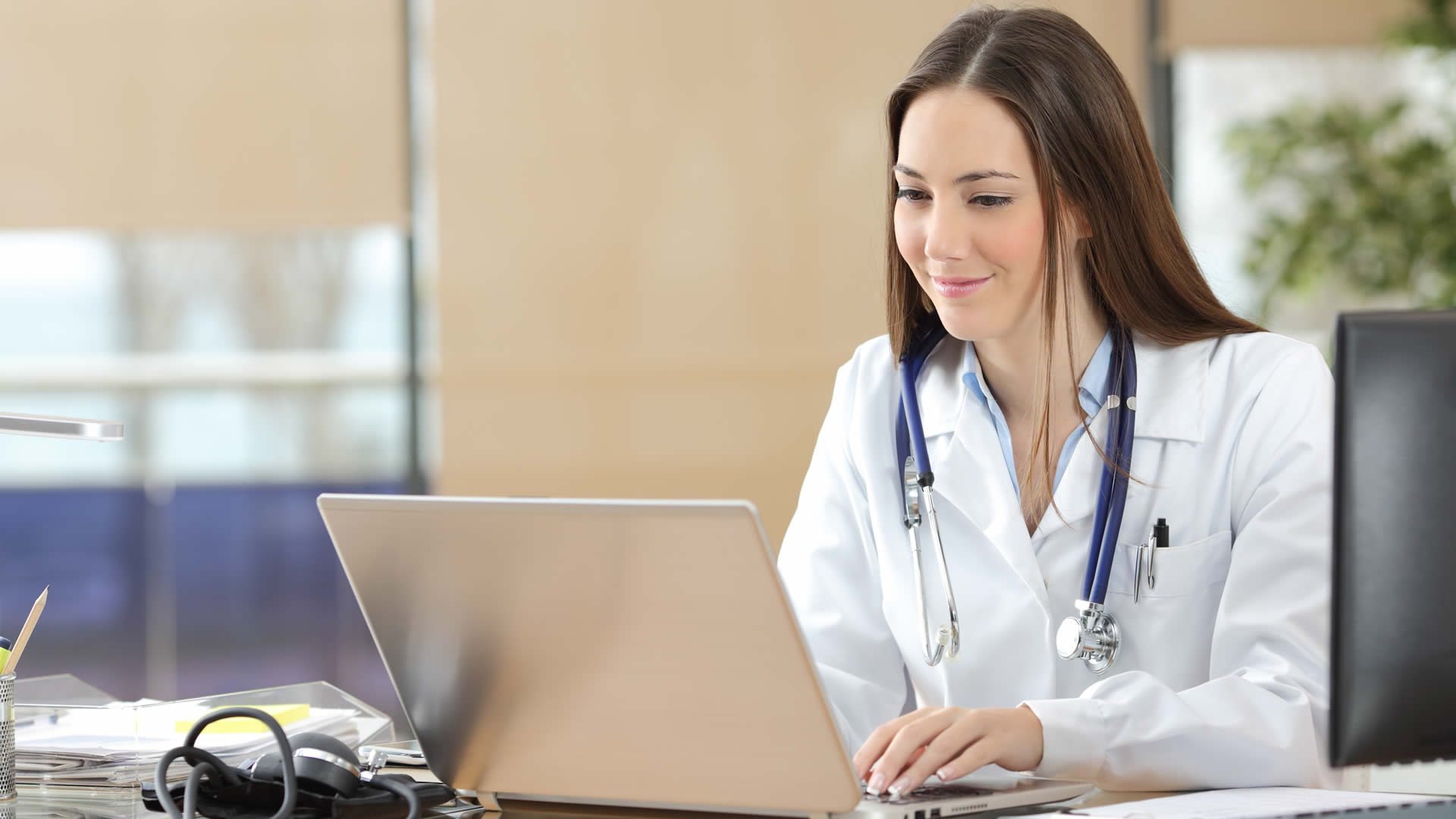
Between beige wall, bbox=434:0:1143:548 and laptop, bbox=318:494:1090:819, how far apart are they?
254cm

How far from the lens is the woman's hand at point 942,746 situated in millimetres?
1143

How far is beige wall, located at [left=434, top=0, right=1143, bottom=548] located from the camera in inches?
145

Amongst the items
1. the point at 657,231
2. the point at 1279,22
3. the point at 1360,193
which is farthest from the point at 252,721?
the point at 1279,22

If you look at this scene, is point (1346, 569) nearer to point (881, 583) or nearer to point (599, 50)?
point (881, 583)

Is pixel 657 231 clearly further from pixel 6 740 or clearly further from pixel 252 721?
pixel 6 740

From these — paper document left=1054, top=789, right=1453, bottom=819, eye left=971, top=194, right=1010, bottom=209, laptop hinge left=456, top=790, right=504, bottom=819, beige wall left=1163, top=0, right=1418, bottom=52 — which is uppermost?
beige wall left=1163, top=0, right=1418, bottom=52

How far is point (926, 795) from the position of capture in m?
1.13

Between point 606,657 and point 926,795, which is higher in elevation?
point 606,657

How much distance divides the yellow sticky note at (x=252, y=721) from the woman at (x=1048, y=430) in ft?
1.88

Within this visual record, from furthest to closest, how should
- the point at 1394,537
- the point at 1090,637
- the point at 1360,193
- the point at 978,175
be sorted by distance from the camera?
1. the point at 1360,193
2. the point at 978,175
3. the point at 1090,637
4. the point at 1394,537

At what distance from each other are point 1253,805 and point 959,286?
0.76m

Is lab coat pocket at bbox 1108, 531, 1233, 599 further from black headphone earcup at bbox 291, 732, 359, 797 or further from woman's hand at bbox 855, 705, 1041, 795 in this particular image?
black headphone earcup at bbox 291, 732, 359, 797

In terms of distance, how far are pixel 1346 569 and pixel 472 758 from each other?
0.72m

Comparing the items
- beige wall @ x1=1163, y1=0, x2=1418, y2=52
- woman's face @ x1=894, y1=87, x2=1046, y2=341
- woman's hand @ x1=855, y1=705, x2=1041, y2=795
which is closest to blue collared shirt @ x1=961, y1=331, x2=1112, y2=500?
woman's face @ x1=894, y1=87, x2=1046, y2=341
